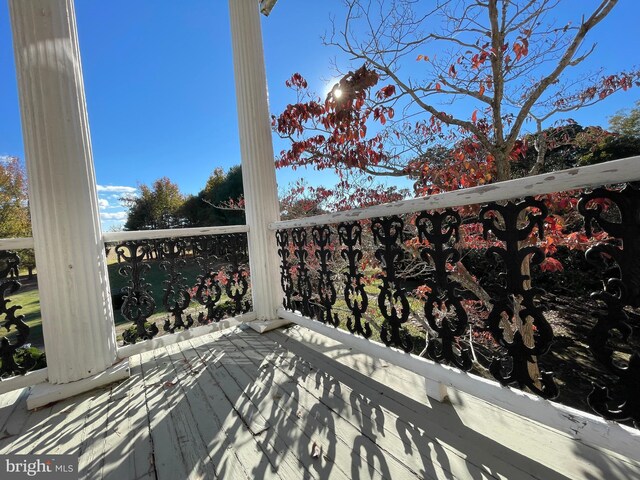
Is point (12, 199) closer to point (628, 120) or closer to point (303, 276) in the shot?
point (303, 276)

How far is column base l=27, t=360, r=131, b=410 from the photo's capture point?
1.77m

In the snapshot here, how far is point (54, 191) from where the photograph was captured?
183cm

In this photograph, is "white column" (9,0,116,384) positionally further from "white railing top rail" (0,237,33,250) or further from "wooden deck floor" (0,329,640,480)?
"wooden deck floor" (0,329,640,480)

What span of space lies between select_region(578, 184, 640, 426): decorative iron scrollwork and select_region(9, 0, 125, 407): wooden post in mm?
2715

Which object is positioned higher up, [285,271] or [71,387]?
[285,271]

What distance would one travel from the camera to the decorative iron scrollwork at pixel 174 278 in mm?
2594

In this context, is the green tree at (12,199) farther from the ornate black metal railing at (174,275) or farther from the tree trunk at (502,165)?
the tree trunk at (502,165)

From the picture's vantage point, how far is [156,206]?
1728 cm

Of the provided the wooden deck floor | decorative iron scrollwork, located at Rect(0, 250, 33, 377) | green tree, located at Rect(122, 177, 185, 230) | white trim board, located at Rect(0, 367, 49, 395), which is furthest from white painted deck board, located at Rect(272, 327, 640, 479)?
green tree, located at Rect(122, 177, 185, 230)

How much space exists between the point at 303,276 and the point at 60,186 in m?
1.85

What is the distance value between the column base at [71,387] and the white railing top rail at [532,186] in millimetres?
2122

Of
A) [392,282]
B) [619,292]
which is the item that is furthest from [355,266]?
[619,292]

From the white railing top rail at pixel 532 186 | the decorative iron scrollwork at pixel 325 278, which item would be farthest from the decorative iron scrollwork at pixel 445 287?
the decorative iron scrollwork at pixel 325 278

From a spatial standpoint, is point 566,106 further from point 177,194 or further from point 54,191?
point 177,194
